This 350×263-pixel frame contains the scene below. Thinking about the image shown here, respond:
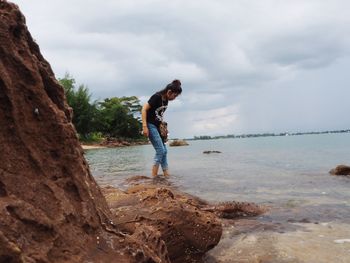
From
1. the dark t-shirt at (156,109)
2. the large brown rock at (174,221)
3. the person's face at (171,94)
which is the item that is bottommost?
the large brown rock at (174,221)

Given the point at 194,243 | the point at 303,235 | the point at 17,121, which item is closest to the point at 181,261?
the point at 194,243

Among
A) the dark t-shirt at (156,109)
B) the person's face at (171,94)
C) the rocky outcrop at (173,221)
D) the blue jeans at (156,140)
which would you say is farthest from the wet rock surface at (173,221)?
the blue jeans at (156,140)

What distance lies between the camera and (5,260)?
1.89 meters

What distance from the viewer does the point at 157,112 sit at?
365 inches

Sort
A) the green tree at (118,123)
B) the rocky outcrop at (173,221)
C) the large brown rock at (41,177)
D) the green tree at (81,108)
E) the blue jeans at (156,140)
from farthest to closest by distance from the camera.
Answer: the green tree at (118,123)
the green tree at (81,108)
the blue jeans at (156,140)
the rocky outcrop at (173,221)
the large brown rock at (41,177)

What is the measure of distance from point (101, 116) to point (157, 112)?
190 ft

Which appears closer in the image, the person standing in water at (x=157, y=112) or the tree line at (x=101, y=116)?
the person standing in water at (x=157, y=112)

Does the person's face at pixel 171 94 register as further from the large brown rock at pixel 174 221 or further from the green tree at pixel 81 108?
the green tree at pixel 81 108

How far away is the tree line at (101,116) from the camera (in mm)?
56875

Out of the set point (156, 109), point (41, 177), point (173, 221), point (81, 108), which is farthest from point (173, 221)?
point (81, 108)

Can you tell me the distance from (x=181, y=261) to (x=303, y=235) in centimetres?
171

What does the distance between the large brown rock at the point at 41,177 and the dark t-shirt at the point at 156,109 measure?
6.17 m

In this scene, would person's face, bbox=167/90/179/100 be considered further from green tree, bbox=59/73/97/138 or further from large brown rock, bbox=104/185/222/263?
green tree, bbox=59/73/97/138

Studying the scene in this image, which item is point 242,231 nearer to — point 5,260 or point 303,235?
point 303,235
